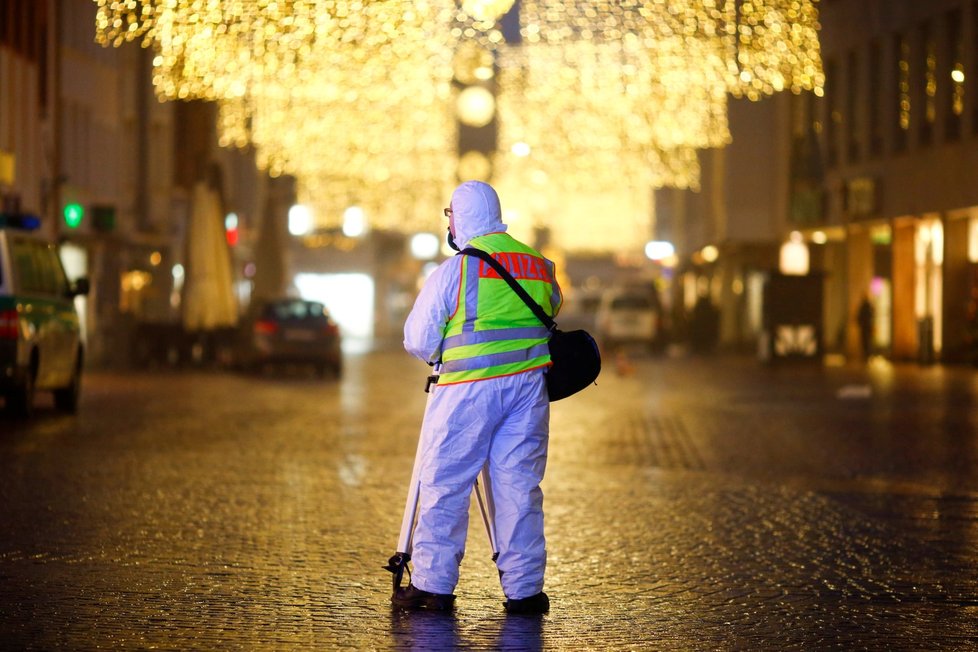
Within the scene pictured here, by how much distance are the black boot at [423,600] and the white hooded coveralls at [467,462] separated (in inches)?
1.3

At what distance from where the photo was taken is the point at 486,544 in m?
10.2

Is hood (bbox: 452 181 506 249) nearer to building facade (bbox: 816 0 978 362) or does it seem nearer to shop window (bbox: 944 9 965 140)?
building facade (bbox: 816 0 978 362)

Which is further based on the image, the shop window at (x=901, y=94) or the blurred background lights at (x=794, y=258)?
the blurred background lights at (x=794, y=258)

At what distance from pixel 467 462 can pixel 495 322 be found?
58 cm

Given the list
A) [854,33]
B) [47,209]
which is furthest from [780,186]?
[47,209]

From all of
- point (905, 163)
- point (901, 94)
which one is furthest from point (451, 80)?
point (905, 163)

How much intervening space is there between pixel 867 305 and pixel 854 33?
20.6 ft

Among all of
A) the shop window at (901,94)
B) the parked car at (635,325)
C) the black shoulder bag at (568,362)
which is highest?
the shop window at (901,94)

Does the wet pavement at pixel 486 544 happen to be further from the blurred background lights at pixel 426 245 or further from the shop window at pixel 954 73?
the blurred background lights at pixel 426 245

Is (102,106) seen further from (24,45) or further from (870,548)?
(870,548)

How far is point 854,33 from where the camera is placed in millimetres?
43875

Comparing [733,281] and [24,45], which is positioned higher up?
[24,45]

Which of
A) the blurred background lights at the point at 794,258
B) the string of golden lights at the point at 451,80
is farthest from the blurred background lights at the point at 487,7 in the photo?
the blurred background lights at the point at 794,258

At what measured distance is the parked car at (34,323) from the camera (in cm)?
1816
